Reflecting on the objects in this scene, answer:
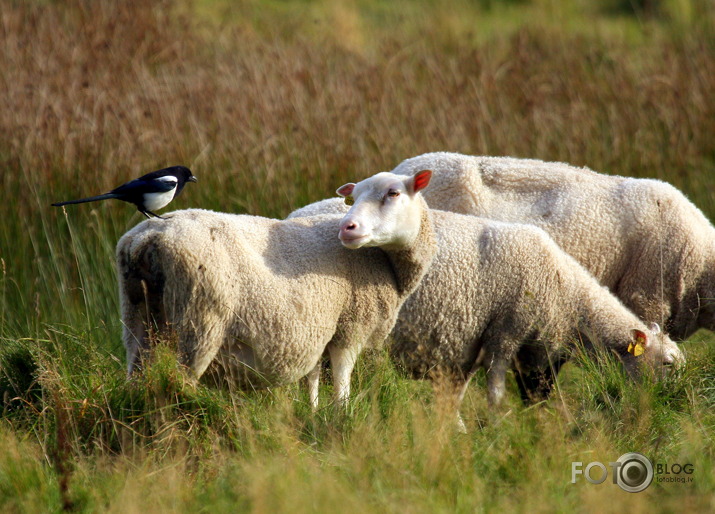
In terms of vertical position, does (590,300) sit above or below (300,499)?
below

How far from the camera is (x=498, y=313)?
458 centimetres

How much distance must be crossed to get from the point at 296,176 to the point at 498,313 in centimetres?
276

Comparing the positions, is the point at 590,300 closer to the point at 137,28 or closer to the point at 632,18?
the point at 137,28

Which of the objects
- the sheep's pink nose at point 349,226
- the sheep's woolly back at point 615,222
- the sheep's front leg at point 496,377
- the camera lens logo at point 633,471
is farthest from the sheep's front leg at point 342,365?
the sheep's woolly back at point 615,222

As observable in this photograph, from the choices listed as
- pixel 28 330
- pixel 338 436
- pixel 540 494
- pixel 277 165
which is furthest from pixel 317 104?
pixel 540 494

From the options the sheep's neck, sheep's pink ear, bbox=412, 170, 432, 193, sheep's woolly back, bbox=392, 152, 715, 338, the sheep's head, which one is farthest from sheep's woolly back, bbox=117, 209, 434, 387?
sheep's woolly back, bbox=392, 152, 715, 338

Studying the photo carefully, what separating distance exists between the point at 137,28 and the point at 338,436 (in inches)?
296

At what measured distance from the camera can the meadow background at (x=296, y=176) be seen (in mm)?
3164

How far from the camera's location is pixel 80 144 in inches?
261

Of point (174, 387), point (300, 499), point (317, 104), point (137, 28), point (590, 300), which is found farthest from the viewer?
point (137, 28)

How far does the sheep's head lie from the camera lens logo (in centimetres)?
95

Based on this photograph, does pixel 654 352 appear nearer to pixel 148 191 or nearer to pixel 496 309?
pixel 496 309

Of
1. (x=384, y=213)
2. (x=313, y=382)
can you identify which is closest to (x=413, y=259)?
(x=384, y=213)

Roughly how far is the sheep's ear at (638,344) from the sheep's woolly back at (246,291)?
1.30 m
